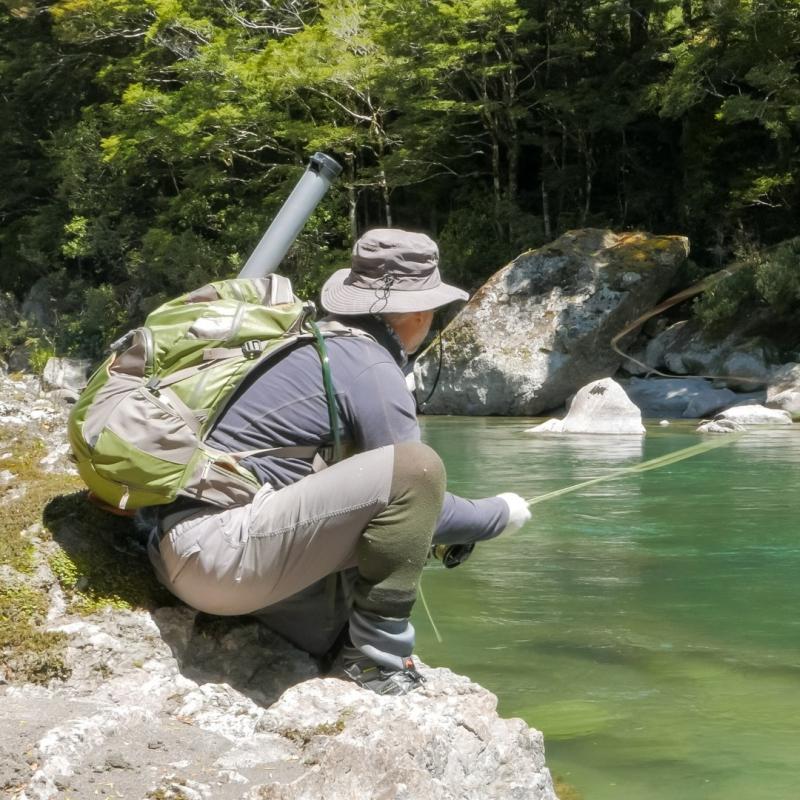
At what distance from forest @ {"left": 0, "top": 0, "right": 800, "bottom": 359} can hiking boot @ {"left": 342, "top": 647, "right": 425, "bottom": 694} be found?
14573 millimetres

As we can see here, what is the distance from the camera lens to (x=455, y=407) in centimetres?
1809

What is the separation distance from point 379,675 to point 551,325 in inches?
602

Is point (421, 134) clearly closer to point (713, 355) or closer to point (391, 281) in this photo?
point (713, 355)

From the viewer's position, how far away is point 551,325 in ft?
58.3

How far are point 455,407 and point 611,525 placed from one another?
10.7 meters

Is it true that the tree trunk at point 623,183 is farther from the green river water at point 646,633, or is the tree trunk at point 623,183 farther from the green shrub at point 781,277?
the green river water at point 646,633

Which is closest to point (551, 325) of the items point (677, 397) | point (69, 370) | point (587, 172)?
point (677, 397)

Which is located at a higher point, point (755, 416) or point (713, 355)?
point (755, 416)

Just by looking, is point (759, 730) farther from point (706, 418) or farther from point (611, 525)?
point (706, 418)

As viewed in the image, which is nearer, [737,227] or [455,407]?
[455,407]

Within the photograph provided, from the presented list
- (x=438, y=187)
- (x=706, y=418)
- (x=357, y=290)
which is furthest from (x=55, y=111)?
(x=357, y=290)

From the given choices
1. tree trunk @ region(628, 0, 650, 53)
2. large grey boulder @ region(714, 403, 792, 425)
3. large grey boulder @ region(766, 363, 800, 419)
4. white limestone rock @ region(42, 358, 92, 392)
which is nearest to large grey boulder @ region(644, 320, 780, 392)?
large grey boulder @ region(766, 363, 800, 419)

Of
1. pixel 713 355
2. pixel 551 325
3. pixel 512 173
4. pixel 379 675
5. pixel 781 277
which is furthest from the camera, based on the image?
pixel 512 173

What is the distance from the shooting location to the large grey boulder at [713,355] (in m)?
16.5
